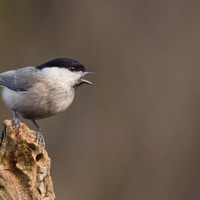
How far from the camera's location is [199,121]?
5.80 meters

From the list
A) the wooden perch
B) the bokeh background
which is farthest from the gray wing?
the bokeh background

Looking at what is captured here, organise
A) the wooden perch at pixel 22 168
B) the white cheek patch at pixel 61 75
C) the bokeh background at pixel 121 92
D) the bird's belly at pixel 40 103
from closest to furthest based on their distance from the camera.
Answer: the wooden perch at pixel 22 168 → the bird's belly at pixel 40 103 → the white cheek patch at pixel 61 75 → the bokeh background at pixel 121 92

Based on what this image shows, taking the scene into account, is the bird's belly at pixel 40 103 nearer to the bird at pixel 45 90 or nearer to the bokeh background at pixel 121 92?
the bird at pixel 45 90

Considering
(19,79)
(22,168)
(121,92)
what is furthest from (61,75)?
(121,92)

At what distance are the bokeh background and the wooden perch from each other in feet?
8.24

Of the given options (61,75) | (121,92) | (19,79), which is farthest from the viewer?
(121,92)

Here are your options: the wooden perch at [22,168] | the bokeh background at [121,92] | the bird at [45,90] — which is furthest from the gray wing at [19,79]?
the bokeh background at [121,92]

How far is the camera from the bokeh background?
5.63 m

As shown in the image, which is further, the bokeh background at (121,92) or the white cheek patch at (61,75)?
the bokeh background at (121,92)

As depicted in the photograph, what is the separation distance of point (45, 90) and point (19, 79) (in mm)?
292

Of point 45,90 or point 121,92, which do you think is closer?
point 45,90

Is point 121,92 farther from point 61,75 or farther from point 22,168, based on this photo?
point 22,168

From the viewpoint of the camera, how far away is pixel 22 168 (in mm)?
2916

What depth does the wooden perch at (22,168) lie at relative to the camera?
9.48 ft
